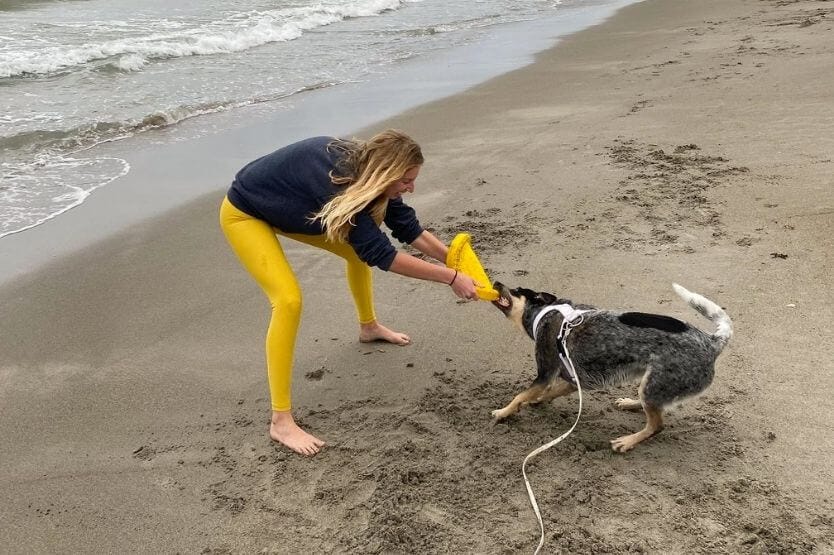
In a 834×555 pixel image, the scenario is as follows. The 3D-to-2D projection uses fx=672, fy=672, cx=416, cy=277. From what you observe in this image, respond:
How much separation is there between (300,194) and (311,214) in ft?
0.40

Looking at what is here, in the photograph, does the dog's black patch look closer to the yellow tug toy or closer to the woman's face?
the yellow tug toy

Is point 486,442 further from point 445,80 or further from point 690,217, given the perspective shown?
point 445,80

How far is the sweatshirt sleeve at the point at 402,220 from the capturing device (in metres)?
4.07

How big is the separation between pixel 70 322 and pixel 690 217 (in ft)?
17.0

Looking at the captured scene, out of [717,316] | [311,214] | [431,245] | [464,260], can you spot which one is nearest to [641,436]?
[717,316]

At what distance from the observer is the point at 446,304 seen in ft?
17.0

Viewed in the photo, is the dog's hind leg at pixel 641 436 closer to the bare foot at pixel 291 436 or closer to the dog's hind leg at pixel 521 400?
the dog's hind leg at pixel 521 400

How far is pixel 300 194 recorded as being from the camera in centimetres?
364

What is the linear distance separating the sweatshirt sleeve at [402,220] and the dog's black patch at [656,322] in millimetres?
1391

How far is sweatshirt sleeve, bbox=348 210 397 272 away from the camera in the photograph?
343 centimetres

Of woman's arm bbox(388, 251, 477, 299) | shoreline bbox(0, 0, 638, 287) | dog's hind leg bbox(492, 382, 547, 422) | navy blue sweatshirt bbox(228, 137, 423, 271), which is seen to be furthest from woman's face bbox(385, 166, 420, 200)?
shoreline bbox(0, 0, 638, 287)

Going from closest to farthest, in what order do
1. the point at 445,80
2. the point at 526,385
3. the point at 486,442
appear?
the point at 486,442 < the point at 526,385 < the point at 445,80

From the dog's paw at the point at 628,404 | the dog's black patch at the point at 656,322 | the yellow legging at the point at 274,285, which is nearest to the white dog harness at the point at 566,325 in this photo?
the dog's black patch at the point at 656,322

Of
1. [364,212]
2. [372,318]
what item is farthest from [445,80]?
[364,212]
